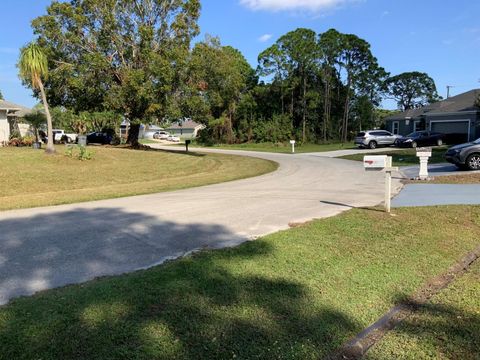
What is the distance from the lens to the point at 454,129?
38188mm

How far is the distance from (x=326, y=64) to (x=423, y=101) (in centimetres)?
3893

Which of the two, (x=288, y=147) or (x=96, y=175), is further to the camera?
(x=288, y=147)

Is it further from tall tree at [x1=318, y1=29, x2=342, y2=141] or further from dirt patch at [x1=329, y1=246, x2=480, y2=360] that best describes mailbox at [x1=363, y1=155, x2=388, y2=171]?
tall tree at [x1=318, y1=29, x2=342, y2=141]

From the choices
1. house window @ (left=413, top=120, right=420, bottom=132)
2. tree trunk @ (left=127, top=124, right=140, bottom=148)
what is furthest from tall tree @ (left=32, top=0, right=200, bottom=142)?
house window @ (left=413, top=120, right=420, bottom=132)

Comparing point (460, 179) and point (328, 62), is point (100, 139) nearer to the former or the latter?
point (328, 62)

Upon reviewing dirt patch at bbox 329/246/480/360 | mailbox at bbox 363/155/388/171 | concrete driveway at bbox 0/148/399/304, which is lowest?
dirt patch at bbox 329/246/480/360

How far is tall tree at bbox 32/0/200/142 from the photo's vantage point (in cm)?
2813

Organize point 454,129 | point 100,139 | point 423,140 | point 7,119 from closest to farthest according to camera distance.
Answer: point 7,119 → point 423,140 → point 454,129 → point 100,139

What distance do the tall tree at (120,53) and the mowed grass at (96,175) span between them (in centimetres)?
636

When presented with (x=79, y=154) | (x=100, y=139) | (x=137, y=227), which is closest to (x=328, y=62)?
(x=100, y=139)

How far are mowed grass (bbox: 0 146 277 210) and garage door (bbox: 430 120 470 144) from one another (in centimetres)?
2143

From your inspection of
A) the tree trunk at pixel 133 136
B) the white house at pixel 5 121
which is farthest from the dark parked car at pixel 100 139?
the white house at pixel 5 121

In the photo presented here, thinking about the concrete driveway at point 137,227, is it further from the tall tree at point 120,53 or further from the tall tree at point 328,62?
the tall tree at point 328,62

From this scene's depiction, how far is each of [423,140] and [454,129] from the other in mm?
4869
